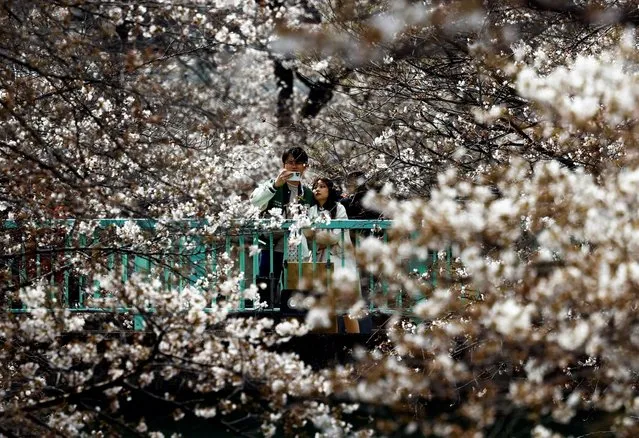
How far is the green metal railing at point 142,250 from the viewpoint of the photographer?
23.4 ft

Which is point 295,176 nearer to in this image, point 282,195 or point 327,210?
point 282,195

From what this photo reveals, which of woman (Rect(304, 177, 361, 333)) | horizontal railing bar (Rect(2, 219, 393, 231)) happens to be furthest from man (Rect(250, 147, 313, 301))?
horizontal railing bar (Rect(2, 219, 393, 231))

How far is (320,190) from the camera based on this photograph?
1102cm

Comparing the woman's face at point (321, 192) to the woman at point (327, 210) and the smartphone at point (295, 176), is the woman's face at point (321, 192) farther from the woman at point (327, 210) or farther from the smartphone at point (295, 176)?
the smartphone at point (295, 176)

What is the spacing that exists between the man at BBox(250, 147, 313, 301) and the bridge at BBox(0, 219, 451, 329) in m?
0.08

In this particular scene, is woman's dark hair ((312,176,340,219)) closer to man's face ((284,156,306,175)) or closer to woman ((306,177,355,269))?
woman ((306,177,355,269))

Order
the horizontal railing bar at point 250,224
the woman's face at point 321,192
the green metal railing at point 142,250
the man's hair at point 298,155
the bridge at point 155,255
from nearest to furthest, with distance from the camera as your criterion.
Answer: the bridge at point 155,255 < the green metal railing at point 142,250 < the horizontal railing bar at point 250,224 < the man's hair at point 298,155 < the woman's face at point 321,192

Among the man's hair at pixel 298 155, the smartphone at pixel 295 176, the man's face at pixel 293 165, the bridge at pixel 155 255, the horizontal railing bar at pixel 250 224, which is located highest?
the man's hair at pixel 298 155

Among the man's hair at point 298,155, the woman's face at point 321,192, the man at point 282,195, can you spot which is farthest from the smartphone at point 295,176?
the woman's face at point 321,192

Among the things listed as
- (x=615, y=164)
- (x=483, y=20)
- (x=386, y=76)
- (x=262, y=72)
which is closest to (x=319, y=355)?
(x=386, y=76)

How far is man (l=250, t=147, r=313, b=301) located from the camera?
10.6 m

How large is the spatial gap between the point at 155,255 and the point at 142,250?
0.09m

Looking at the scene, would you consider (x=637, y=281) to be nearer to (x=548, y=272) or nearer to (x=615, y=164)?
(x=548, y=272)

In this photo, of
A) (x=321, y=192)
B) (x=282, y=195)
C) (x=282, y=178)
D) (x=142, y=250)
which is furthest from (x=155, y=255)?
(x=321, y=192)
